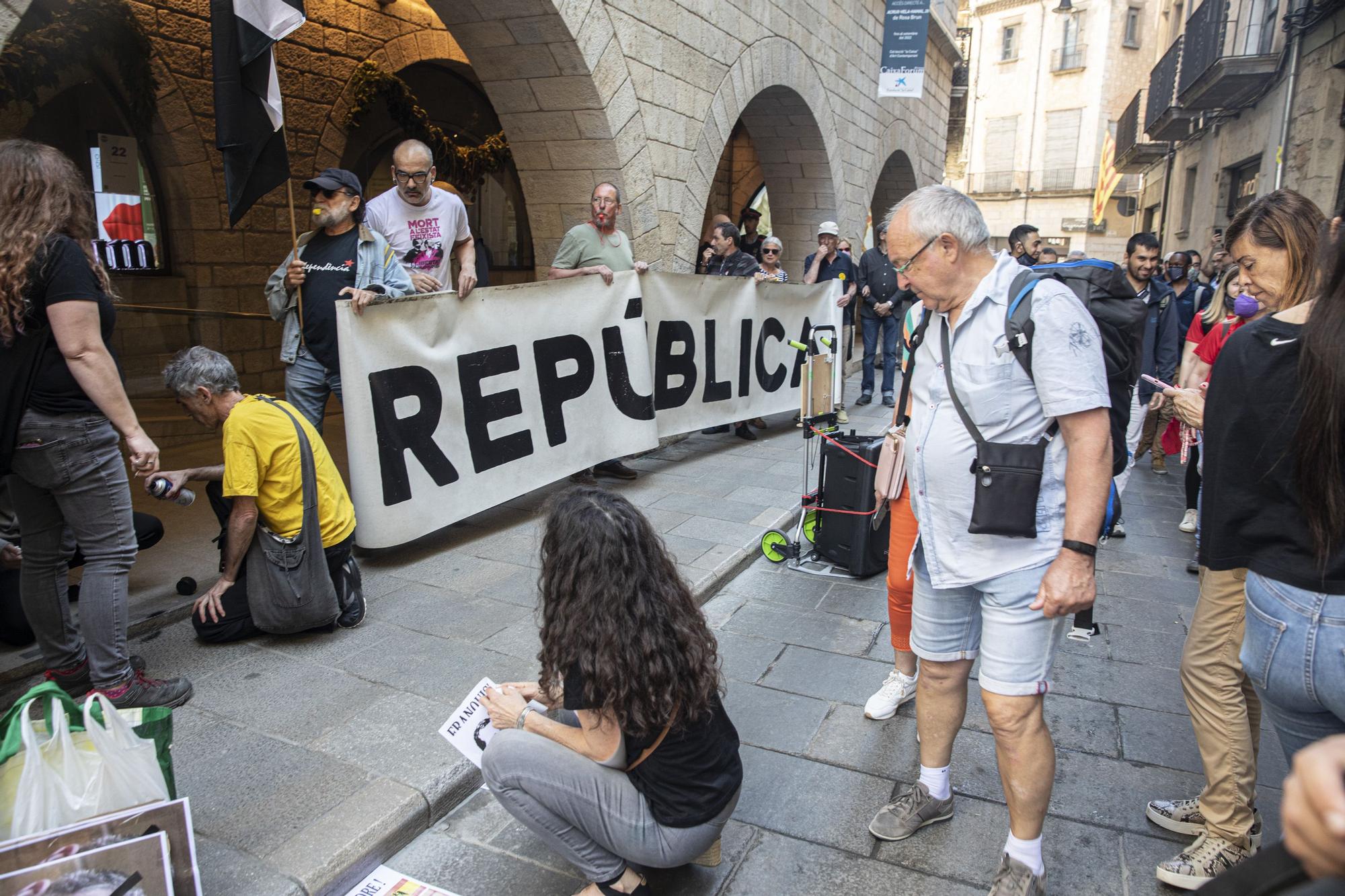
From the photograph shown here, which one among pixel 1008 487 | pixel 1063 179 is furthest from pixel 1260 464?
pixel 1063 179

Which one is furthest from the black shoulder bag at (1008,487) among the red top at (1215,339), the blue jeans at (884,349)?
the blue jeans at (884,349)

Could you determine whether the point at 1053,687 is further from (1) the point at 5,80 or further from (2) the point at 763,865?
(1) the point at 5,80

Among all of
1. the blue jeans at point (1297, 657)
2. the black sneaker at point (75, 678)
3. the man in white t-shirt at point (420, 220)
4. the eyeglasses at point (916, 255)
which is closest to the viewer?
the blue jeans at point (1297, 657)

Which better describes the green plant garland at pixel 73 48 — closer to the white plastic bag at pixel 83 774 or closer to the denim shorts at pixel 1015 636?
the white plastic bag at pixel 83 774

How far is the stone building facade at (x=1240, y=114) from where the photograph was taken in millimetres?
10727

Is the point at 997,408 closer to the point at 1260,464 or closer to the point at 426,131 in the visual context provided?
the point at 1260,464

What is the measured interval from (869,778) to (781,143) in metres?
10.2

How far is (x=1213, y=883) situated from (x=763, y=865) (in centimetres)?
176

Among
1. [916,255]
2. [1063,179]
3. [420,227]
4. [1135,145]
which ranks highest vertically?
[1063,179]

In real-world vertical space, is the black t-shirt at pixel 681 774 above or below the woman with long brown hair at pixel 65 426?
below

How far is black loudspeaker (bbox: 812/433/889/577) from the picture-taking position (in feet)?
16.0

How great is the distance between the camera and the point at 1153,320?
613 centimetres

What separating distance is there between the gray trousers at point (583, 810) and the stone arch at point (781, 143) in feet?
20.9

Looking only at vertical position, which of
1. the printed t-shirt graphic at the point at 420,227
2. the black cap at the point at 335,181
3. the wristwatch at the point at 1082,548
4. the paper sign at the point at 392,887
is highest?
the black cap at the point at 335,181
